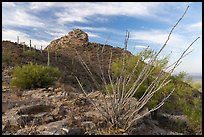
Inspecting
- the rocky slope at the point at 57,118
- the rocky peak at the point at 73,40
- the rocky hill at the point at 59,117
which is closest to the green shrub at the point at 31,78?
the rocky hill at the point at 59,117

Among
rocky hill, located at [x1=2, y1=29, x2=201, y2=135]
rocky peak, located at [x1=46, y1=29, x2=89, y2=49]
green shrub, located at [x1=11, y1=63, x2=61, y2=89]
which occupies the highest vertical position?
rocky peak, located at [x1=46, y1=29, x2=89, y2=49]

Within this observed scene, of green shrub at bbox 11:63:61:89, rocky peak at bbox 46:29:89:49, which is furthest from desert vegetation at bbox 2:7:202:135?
rocky peak at bbox 46:29:89:49

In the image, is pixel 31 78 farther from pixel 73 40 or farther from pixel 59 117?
pixel 73 40

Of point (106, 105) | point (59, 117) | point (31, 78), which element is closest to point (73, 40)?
point (31, 78)

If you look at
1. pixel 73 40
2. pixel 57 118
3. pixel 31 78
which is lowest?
pixel 57 118

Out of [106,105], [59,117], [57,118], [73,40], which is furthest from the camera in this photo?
[73,40]

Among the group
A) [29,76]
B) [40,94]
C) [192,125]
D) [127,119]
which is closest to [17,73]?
[29,76]

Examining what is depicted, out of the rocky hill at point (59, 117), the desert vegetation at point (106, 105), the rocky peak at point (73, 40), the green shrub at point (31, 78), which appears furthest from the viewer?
the rocky peak at point (73, 40)

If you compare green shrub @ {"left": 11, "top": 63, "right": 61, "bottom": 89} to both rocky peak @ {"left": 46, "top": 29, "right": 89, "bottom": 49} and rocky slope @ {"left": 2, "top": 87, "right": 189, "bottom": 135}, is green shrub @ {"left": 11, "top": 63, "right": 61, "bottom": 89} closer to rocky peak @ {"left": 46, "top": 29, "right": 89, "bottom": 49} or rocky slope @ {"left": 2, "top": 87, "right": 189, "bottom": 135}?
rocky slope @ {"left": 2, "top": 87, "right": 189, "bottom": 135}

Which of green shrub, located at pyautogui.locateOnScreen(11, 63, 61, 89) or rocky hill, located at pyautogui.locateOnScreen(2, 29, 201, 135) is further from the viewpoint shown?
green shrub, located at pyautogui.locateOnScreen(11, 63, 61, 89)

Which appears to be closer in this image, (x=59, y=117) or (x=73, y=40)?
(x=59, y=117)

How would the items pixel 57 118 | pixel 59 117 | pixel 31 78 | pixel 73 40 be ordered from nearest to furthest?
1. pixel 57 118
2. pixel 59 117
3. pixel 31 78
4. pixel 73 40

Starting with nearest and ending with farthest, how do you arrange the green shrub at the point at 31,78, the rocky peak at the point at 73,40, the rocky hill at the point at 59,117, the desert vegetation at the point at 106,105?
the desert vegetation at the point at 106,105, the rocky hill at the point at 59,117, the green shrub at the point at 31,78, the rocky peak at the point at 73,40

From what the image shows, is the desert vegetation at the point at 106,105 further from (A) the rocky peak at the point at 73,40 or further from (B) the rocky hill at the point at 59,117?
(A) the rocky peak at the point at 73,40
